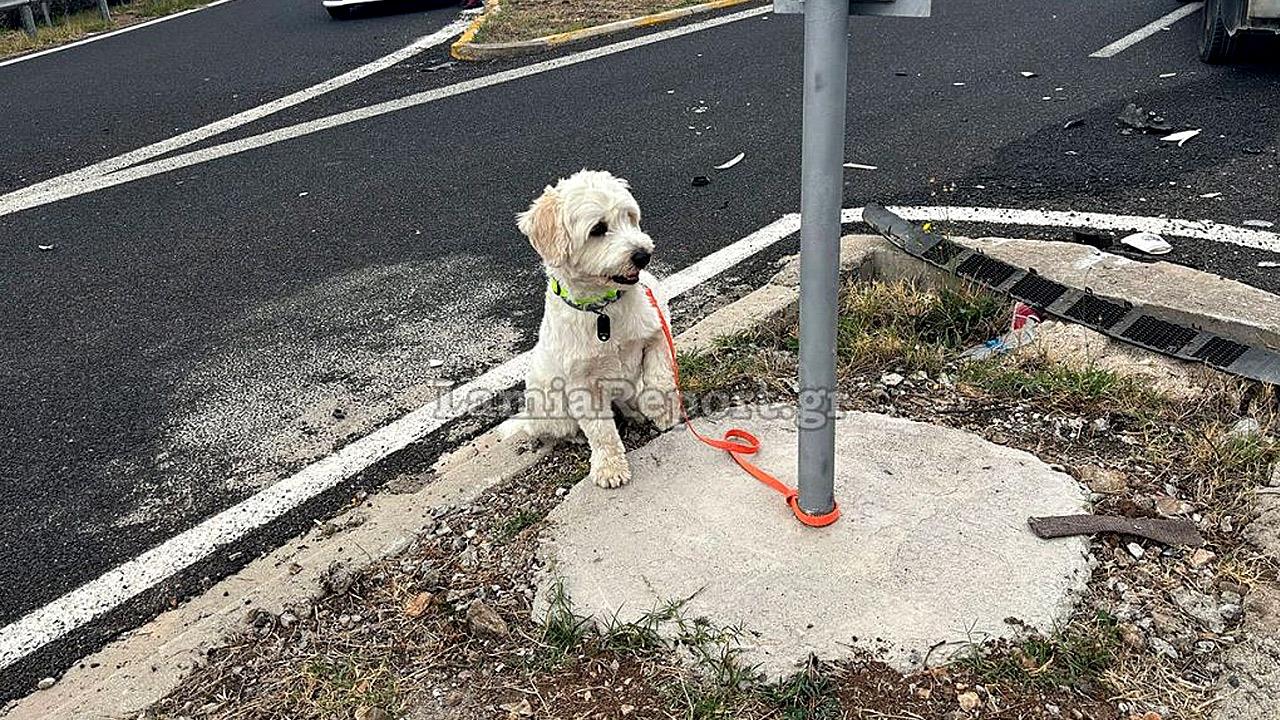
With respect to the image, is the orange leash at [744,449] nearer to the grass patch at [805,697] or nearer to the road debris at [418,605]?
the grass patch at [805,697]

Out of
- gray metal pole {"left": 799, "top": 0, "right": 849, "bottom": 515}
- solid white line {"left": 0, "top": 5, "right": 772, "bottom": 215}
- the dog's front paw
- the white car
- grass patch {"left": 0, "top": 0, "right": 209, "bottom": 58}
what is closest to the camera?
gray metal pole {"left": 799, "top": 0, "right": 849, "bottom": 515}

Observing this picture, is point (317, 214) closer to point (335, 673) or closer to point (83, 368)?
point (83, 368)

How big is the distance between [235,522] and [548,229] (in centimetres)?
145

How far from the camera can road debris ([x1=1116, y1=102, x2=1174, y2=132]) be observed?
6.37m

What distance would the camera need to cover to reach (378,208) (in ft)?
20.8

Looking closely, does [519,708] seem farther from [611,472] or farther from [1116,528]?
[1116,528]

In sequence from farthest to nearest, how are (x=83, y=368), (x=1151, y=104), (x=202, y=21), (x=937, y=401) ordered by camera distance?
(x=202, y=21), (x=1151, y=104), (x=83, y=368), (x=937, y=401)

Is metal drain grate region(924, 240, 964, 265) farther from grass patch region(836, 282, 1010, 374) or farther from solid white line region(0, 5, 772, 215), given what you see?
solid white line region(0, 5, 772, 215)

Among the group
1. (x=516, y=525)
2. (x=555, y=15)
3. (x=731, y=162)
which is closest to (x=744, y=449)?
(x=516, y=525)

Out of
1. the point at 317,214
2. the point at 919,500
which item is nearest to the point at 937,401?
the point at 919,500

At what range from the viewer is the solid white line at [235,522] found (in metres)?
3.09

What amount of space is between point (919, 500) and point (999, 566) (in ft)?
1.06

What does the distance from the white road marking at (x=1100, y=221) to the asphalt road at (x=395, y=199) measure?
12 centimetres

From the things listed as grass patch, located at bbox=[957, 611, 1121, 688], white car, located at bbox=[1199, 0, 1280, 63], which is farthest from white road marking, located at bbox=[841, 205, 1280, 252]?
grass patch, located at bbox=[957, 611, 1121, 688]
